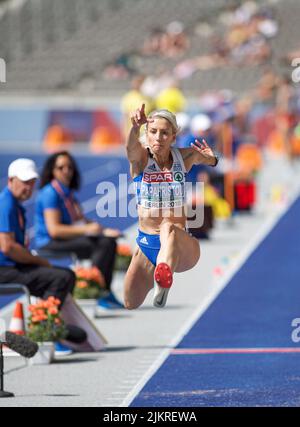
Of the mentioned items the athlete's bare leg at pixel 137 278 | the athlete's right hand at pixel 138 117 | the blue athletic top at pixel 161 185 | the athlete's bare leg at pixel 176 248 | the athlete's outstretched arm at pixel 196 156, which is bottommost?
the athlete's bare leg at pixel 137 278

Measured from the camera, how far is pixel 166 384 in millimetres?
9648

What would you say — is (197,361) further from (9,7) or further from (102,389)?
(9,7)

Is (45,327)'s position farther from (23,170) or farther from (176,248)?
(176,248)

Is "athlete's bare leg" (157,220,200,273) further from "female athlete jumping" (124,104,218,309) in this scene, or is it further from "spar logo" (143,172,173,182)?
"spar logo" (143,172,173,182)

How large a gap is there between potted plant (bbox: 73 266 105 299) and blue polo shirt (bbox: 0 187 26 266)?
2.07m

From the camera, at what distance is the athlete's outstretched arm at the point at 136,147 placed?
325 inches

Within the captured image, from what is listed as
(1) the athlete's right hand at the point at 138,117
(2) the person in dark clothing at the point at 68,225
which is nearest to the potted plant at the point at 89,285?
(2) the person in dark clothing at the point at 68,225

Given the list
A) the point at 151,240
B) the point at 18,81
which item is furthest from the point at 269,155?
the point at 151,240

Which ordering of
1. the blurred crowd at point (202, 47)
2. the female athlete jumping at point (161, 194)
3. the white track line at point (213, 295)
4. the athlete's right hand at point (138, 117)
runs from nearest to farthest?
the athlete's right hand at point (138, 117) < the female athlete jumping at point (161, 194) < the white track line at point (213, 295) < the blurred crowd at point (202, 47)

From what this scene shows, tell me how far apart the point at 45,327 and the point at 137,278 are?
180 cm

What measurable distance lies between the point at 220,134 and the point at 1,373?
17.1 m

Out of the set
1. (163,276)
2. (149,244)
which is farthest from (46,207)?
(163,276)

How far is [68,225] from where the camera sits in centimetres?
1341

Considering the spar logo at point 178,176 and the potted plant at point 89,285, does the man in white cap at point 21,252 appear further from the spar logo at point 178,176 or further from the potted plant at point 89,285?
the spar logo at point 178,176
